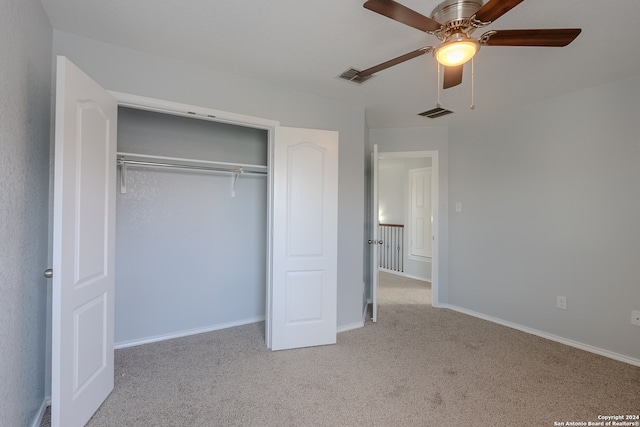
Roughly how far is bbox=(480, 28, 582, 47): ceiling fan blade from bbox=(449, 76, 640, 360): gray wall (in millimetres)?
1862

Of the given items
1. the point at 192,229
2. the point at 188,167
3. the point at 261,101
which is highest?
the point at 261,101

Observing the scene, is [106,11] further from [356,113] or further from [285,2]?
[356,113]

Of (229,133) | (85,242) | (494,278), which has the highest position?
(229,133)

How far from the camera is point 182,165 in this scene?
3021 millimetres

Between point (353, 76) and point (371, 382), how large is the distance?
2479 millimetres

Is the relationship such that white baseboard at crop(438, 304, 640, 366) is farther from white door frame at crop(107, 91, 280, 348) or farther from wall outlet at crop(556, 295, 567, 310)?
white door frame at crop(107, 91, 280, 348)

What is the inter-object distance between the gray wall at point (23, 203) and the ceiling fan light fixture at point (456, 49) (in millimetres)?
2016

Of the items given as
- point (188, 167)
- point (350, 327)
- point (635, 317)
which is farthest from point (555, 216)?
point (188, 167)

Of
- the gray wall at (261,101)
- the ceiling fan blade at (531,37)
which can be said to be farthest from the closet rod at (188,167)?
the ceiling fan blade at (531,37)

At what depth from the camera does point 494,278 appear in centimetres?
367

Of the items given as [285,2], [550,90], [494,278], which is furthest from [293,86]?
[494,278]

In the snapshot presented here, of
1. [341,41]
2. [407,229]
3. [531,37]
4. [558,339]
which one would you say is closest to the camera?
[531,37]

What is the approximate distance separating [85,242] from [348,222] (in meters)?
2.30

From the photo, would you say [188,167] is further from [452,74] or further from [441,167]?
[441,167]
